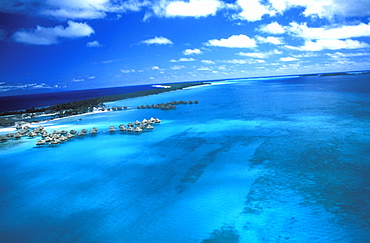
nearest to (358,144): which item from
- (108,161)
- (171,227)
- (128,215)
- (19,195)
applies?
(171,227)

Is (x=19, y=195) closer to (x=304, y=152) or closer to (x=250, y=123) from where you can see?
(x=304, y=152)

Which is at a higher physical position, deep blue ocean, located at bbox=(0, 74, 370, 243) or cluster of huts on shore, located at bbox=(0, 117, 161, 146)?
cluster of huts on shore, located at bbox=(0, 117, 161, 146)

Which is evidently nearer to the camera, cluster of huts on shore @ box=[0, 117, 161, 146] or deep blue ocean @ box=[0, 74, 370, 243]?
deep blue ocean @ box=[0, 74, 370, 243]

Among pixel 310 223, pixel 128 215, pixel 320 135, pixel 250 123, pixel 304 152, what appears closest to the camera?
pixel 310 223

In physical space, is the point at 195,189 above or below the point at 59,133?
below

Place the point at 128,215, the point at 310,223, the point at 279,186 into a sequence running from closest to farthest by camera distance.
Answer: the point at 310,223 < the point at 128,215 < the point at 279,186

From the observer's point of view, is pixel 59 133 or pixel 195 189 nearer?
pixel 195 189

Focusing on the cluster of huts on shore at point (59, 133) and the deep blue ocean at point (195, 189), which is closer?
the deep blue ocean at point (195, 189)

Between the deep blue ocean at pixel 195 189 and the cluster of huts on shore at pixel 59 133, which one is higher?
the cluster of huts on shore at pixel 59 133
